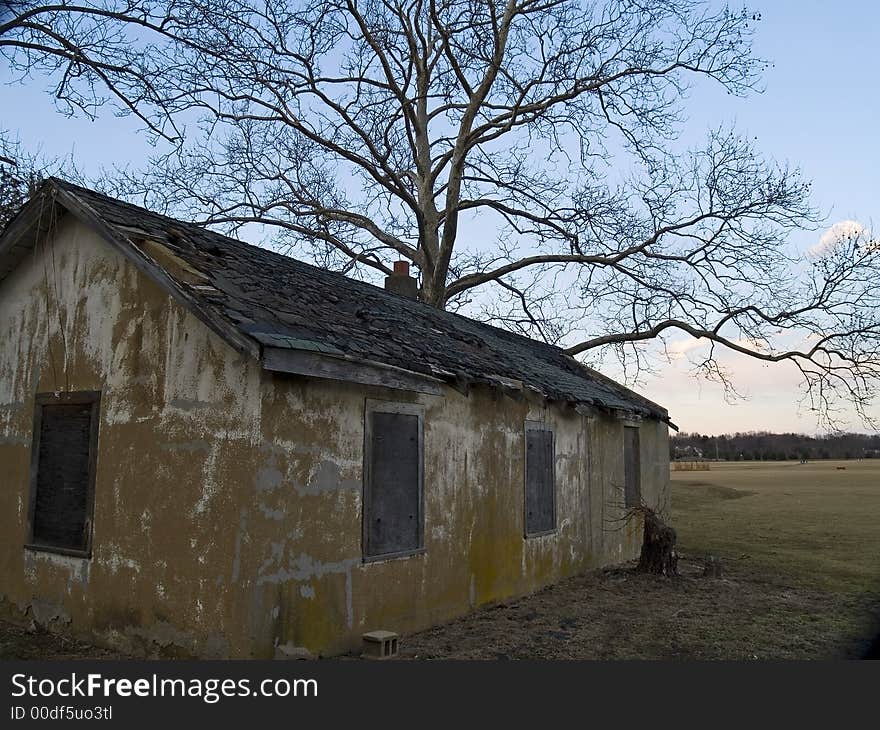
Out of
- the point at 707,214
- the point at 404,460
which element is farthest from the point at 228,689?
the point at 707,214

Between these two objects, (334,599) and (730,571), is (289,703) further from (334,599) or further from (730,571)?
(730,571)

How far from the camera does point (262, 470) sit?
6.07m

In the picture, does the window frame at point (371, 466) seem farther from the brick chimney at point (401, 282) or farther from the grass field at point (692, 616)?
the brick chimney at point (401, 282)

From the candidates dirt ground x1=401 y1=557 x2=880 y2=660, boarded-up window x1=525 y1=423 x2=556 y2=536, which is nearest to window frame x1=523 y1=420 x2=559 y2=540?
boarded-up window x1=525 y1=423 x2=556 y2=536

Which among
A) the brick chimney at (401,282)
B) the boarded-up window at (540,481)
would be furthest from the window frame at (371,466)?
the brick chimney at (401,282)

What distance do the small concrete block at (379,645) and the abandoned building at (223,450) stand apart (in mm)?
260

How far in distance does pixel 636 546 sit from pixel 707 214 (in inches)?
496

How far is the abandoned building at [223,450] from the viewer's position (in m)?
6.13

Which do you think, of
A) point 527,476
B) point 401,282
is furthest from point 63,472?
point 401,282

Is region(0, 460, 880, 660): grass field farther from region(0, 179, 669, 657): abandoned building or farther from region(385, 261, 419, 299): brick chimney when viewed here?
region(385, 261, 419, 299): brick chimney

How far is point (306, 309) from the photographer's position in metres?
7.78

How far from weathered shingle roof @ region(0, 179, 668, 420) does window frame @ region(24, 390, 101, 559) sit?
1.73 m

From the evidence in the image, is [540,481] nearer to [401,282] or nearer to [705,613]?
[705,613]

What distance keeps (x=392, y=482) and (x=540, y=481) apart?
3.78 meters
